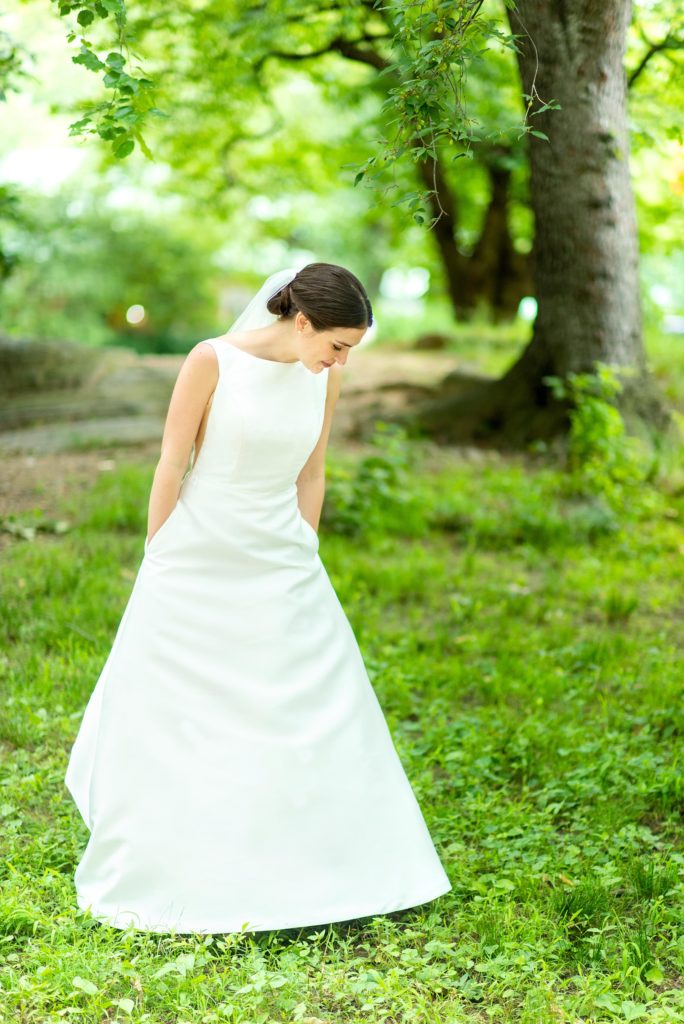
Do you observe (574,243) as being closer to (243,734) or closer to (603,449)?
(603,449)

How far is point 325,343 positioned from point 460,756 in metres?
2.17

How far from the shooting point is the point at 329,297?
3.28 metres

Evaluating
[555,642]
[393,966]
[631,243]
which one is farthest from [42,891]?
[631,243]

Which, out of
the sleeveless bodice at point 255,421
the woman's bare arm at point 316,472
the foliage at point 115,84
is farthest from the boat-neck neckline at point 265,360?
the foliage at point 115,84

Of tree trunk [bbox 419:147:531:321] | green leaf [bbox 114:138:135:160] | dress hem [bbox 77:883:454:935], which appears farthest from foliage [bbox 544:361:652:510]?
tree trunk [bbox 419:147:531:321]

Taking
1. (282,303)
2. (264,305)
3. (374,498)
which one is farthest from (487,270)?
(282,303)

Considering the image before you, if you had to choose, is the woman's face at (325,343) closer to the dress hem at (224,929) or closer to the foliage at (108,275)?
the dress hem at (224,929)

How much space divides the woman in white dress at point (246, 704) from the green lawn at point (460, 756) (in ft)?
0.50

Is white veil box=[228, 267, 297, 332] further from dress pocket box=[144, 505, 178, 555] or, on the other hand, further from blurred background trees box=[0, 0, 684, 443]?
dress pocket box=[144, 505, 178, 555]

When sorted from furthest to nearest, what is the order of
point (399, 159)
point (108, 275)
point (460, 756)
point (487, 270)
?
point (108, 275), point (487, 270), point (399, 159), point (460, 756)

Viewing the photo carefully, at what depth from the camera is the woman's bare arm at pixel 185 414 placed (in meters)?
3.39

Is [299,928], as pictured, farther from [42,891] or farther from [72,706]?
[72,706]

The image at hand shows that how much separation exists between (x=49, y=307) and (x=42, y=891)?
18.1 metres

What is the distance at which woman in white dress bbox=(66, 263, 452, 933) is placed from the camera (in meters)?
3.31
